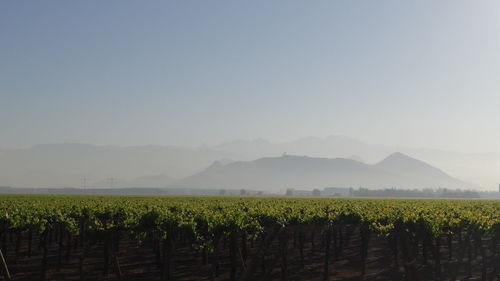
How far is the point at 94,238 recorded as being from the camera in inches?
1033

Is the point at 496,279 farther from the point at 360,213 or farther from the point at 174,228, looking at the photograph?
the point at 174,228

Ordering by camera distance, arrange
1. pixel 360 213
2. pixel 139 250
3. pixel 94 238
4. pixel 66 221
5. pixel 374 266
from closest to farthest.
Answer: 1. pixel 94 238
2. pixel 66 221
3. pixel 374 266
4. pixel 360 213
5. pixel 139 250

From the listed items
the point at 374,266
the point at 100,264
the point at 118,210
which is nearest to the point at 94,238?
the point at 100,264

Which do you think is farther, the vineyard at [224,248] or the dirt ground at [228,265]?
the dirt ground at [228,265]

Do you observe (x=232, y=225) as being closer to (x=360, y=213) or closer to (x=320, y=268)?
(x=320, y=268)

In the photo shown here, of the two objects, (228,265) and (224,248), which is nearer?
(224,248)

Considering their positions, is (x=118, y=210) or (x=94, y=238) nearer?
(x=94, y=238)

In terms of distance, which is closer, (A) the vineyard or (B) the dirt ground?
(A) the vineyard

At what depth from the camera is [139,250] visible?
39.9 meters

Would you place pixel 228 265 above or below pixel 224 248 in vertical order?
below

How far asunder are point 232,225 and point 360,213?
13380 mm

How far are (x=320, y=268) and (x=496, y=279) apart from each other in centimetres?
1109

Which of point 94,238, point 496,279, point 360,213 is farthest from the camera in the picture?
point 360,213

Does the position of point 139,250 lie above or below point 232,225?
below
